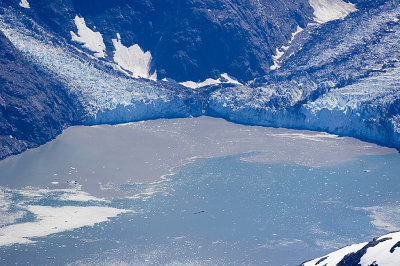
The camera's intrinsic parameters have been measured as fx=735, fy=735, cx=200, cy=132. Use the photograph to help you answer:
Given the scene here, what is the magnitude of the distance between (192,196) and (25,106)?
25.8 metres

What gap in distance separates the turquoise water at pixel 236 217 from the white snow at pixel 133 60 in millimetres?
29689

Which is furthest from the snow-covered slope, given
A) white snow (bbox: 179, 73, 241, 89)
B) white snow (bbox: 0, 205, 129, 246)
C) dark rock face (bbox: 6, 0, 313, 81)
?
dark rock face (bbox: 6, 0, 313, 81)

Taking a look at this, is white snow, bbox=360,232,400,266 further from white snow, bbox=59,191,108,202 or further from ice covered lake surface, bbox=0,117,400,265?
white snow, bbox=59,191,108,202

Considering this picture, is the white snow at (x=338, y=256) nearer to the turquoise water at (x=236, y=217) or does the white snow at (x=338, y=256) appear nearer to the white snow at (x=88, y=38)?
the turquoise water at (x=236, y=217)

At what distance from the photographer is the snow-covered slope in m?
40.0

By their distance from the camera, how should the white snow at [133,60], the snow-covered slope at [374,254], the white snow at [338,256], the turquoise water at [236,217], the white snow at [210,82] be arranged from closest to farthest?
the snow-covered slope at [374,254], the white snow at [338,256], the turquoise water at [236,217], the white snow at [133,60], the white snow at [210,82]

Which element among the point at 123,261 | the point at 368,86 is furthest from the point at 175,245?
the point at 368,86

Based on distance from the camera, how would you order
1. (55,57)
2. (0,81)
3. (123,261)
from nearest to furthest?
1. (123,261)
2. (0,81)
3. (55,57)

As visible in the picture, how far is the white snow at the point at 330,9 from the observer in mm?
116250

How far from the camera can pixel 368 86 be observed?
87.1m

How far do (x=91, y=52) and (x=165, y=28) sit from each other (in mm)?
13550

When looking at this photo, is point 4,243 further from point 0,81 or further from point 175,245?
point 0,81

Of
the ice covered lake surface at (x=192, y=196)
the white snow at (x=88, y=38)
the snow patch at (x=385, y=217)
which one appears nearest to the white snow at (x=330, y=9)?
the ice covered lake surface at (x=192, y=196)

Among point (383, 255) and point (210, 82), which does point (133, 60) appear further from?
point (383, 255)
